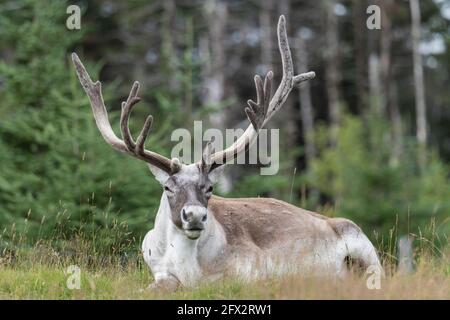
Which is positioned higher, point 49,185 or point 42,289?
point 49,185

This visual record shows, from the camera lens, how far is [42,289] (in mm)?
8688

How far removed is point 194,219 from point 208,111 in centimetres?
929

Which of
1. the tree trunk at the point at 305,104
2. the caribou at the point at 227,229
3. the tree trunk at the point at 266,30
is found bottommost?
the caribou at the point at 227,229

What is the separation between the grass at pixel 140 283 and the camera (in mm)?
7984

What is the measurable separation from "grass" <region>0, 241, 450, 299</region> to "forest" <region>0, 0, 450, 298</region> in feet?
0.38

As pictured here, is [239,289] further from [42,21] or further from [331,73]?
[331,73]

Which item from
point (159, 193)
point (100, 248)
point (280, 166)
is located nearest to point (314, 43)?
point (280, 166)

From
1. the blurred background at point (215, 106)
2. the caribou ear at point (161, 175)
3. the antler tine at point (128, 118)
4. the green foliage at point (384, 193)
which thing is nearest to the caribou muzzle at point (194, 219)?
the caribou ear at point (161, 175)

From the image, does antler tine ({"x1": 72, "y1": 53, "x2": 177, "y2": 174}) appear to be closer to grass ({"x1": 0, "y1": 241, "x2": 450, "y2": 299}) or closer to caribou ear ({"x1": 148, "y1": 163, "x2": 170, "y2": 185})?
caribou ear ({"x1": 148, "y1": 163, "x2": 170, "y2": 185})

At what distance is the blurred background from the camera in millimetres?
15234

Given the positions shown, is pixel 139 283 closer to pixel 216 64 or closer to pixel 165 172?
pixel 165 172

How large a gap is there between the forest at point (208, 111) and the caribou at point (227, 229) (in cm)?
62

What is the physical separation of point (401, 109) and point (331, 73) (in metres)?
7.47

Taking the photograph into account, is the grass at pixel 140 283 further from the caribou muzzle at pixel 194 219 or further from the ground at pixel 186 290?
the caribou muzzle at pixel 194 219
